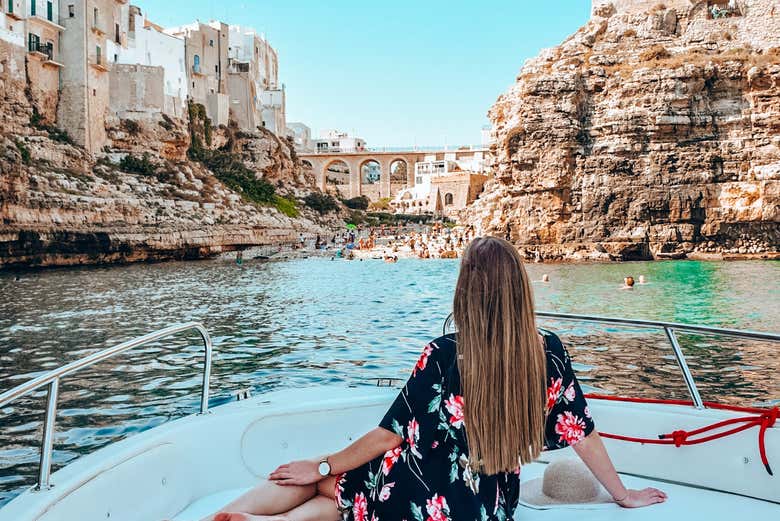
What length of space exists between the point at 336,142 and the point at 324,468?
111 m

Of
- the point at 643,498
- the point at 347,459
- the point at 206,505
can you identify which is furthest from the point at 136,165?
the point at 643,498

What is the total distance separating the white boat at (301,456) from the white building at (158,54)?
46.2 metres

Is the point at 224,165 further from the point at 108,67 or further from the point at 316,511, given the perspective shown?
the point at 316,511

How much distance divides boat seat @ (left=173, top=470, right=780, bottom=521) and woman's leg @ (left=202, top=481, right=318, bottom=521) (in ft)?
2.06

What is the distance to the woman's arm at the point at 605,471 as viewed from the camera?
2.13 m

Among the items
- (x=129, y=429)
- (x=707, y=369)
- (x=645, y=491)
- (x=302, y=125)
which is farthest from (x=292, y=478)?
(x=302, y=125)

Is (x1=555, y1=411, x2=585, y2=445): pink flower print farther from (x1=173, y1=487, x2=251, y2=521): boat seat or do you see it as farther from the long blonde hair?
(x1=173, y1=487, x2=251, y2=521): boat seat

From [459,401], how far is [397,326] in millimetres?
12452

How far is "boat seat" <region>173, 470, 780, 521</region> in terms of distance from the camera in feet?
7.74

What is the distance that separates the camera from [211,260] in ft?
129

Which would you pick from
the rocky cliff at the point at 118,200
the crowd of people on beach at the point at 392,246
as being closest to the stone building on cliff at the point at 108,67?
the rocky cliff at the point at 118,200

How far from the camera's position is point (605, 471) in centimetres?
220

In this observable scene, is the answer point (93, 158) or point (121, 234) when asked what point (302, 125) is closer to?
point (93, 158)

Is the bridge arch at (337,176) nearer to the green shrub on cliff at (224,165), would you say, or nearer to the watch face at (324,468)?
the green shrub on cliff at (224,165)
